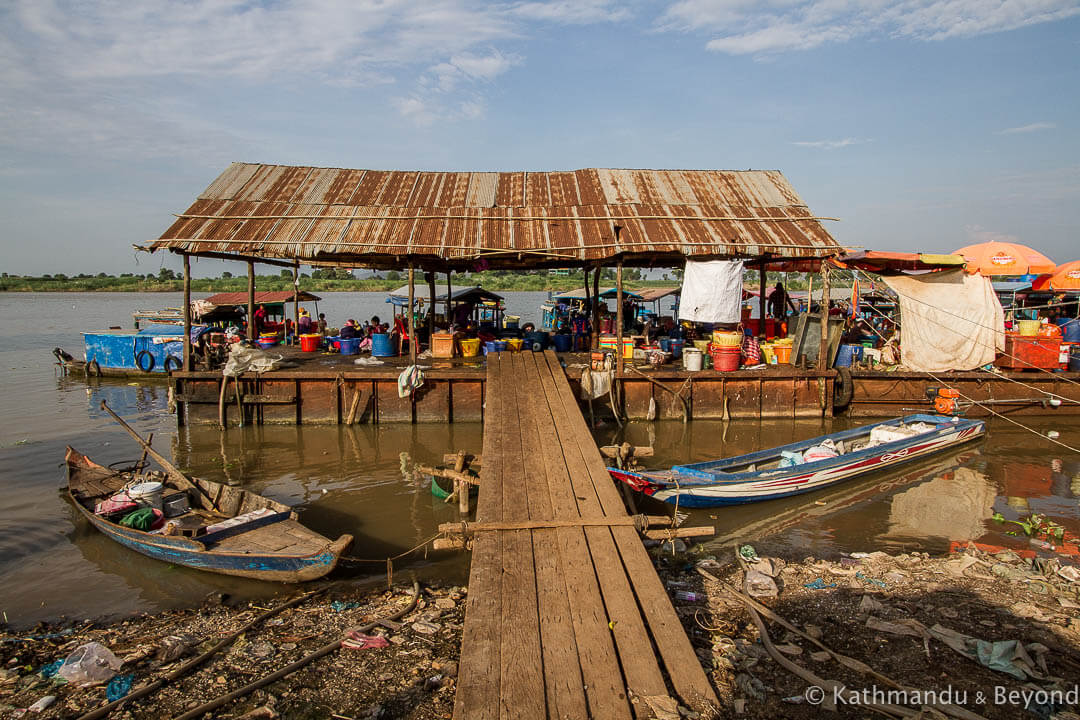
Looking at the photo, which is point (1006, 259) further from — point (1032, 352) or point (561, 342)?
point (561, 342)

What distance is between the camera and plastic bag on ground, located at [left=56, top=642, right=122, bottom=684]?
4.67 meters

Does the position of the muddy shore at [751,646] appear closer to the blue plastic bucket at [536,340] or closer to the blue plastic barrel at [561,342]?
the blue plastic bucket at [536,340]

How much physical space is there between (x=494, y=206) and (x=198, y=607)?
11.9 meters

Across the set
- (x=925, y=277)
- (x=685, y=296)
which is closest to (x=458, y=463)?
(x=685, y=296)

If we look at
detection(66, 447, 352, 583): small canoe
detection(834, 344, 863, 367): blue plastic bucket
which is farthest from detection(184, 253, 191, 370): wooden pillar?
detection(834, 344, 863, 367): blue plastic bucket

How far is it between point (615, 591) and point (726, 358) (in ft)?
32.2

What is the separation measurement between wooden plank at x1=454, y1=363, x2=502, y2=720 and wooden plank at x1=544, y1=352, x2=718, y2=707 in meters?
1.06

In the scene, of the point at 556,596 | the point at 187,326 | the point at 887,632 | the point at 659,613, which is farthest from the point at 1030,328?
the point at 187,326

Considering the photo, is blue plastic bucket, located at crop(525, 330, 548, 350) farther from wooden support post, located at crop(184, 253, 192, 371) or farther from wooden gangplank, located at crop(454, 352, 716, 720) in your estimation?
wooden gangplank, located at crop(454, 352, 716, 720)

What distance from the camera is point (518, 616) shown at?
13.7ft

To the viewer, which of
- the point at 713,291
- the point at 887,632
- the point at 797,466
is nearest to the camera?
the point at 887,632

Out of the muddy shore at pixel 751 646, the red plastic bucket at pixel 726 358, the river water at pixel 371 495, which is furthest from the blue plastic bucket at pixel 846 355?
the muddy shore at pixel 751 646

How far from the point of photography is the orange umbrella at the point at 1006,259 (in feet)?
51.0

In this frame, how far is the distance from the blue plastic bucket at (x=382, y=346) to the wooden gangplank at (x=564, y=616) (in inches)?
339
